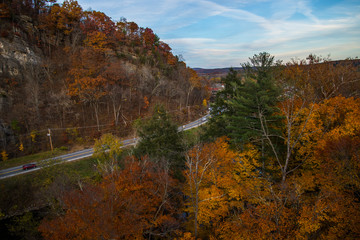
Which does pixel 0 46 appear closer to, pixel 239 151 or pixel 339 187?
pixel 239 151

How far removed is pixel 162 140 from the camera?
21.3 m

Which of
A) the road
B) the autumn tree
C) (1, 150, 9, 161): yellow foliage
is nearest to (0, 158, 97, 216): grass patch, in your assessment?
the road

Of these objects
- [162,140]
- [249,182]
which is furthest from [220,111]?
[249,182]

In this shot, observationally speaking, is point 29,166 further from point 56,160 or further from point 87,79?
point 87,79

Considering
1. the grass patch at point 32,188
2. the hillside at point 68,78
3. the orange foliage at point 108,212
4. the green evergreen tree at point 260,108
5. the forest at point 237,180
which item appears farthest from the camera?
the hillside at point 68,78

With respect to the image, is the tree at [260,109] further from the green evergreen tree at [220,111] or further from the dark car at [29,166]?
the dark car at [29,166]

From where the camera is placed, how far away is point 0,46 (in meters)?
31.3

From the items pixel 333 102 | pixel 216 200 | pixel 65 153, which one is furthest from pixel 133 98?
pixel 333 102

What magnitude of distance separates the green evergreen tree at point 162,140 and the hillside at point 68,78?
16.4m

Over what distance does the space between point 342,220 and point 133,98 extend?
130ft

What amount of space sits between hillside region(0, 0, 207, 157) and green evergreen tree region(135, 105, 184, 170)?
16.4 meters

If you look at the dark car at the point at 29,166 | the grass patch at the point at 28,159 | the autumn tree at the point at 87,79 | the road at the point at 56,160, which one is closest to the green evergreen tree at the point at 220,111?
the road at the point at 56,160

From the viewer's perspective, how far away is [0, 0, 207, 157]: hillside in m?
30.3

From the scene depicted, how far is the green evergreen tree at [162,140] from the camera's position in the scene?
2082 centimetres
